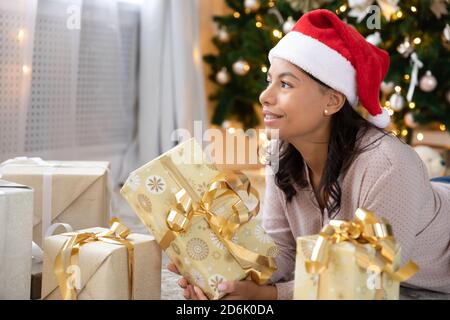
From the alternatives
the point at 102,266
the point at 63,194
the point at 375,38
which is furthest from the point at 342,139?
the point at 375,38

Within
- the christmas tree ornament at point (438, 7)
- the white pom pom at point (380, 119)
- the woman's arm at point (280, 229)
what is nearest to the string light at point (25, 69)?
the woman's arm at point (280, 229)

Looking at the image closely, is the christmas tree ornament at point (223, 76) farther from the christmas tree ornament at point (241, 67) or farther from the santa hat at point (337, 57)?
the santa hat at point (337, 57)

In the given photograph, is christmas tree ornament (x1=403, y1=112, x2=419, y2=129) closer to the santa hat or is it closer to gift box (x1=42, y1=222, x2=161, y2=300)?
the santa hat

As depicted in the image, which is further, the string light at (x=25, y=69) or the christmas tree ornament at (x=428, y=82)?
the christmas tree ornament at (x=428, y=82)

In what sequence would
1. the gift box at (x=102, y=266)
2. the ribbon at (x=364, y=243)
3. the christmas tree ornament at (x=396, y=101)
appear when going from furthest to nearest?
the christmas tree ornament at (x=396, y=101) → the gift box at (x=102, y=266) → the ribbon at (x=364, y=243)

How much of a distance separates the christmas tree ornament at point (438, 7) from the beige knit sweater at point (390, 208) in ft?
5.43

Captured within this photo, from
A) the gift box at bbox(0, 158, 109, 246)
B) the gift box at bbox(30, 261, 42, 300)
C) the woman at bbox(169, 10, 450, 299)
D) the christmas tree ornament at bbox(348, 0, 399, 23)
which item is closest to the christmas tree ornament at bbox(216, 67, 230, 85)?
the christmas tree ornament at bbox(348, 0, 399, 23)

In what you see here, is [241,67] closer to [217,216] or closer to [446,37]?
[446,37]

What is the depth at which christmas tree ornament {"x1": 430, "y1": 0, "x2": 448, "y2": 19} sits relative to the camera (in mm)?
3182

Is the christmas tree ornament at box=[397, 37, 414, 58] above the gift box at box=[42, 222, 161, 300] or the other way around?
above

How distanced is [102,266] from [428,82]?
238 centimetres

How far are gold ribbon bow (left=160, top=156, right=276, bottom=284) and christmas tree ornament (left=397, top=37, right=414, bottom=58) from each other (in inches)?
85.9

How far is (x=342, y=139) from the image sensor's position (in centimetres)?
154

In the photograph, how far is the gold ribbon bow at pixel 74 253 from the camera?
1.29 m
